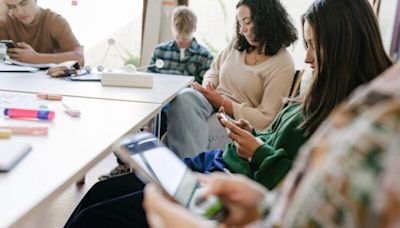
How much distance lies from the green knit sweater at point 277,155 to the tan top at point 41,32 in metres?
1.65

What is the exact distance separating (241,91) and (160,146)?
1.43 metres

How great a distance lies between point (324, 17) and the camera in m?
1.22

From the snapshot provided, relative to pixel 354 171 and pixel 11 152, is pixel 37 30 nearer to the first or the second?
pixel 11 152

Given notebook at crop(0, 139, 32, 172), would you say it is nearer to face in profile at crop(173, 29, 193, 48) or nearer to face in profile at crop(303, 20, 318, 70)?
face in profile at crop(303, 20, 318, 70)

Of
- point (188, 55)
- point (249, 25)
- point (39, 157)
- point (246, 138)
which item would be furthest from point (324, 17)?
point (188, 55)

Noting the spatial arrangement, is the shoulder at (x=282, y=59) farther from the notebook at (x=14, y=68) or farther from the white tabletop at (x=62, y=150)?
the notebook at (x=14, y=68)

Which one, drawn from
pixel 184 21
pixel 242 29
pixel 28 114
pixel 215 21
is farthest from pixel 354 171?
pixel 215 21

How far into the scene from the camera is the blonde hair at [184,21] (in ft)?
9.77

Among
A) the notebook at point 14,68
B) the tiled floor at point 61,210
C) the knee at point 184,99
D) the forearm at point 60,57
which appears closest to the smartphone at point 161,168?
the tiled floor at point 61,210

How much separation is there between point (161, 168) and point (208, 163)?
0.74 meters

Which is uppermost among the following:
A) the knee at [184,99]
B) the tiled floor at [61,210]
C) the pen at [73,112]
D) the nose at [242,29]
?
the nose at [242,29]

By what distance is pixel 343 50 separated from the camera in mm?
1195

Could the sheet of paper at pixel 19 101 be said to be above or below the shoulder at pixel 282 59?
below

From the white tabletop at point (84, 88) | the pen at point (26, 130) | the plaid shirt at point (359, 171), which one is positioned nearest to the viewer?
the plaid shirt at point (359, 171)
